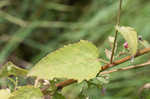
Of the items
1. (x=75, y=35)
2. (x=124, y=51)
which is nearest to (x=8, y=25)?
(x=75, y=35)

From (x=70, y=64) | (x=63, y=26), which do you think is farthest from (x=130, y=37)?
(x=63, y=26)

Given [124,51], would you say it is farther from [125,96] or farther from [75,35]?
[75,35]

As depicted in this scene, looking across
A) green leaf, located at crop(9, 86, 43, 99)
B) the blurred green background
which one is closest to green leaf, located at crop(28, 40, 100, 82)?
green leaf, located at crop(9, 86, 43, 99)

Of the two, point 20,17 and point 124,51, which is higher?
point 20,17

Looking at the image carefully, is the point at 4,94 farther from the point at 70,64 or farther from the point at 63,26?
the point at 63,26

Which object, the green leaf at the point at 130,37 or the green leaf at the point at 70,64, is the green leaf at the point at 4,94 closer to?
the green leaf at the point at 70,64

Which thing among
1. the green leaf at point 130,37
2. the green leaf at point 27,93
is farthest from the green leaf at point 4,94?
the green leaf at point 130,37
